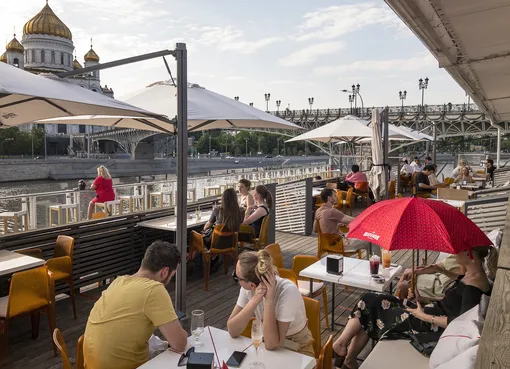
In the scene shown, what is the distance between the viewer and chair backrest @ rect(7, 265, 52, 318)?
12.6 ft

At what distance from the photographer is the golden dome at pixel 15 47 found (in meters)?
73.4

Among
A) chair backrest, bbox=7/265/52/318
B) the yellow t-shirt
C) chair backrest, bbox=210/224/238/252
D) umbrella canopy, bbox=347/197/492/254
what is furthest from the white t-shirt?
chair backrest, bbox=210/224/238/252

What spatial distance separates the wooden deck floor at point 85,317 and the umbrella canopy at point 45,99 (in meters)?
2.46

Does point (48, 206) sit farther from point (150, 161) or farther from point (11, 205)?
point (150, 161)

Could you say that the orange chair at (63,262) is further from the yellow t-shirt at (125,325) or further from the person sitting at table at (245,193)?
the person sitting at table at (245,193)

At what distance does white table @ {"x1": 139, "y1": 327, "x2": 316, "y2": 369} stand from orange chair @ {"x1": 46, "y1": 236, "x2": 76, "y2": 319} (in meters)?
2.81

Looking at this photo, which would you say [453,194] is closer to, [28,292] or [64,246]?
[64,246]

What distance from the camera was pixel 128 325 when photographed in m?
2.49

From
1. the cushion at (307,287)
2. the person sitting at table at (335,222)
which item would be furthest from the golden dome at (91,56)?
the cushion at (307,287)

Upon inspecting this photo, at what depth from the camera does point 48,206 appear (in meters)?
8.16

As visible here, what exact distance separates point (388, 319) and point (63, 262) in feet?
12.3

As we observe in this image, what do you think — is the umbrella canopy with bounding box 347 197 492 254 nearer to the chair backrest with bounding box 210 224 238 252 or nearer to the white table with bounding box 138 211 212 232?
the chair backrest with bounding box 210 224 238 252

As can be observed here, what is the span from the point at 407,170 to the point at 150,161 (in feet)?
159

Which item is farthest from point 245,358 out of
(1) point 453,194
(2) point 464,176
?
(2) point 464,176
